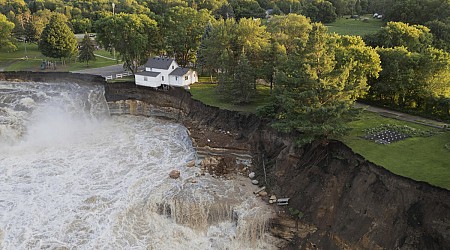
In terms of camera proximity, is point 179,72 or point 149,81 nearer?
point 179,72

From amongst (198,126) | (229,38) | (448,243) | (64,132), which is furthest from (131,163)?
(448,243)

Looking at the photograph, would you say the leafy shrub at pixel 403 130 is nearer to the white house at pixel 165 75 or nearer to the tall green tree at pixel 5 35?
the white house at pixel 165 75

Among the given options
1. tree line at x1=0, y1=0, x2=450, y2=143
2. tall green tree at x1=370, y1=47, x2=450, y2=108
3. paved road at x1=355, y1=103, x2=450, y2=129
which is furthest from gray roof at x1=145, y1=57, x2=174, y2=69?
tall green tree at x1=370, y1=47, x2=450, y2=108

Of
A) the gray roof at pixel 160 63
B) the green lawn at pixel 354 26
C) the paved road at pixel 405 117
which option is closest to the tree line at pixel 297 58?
the paved road at pixel 405 117

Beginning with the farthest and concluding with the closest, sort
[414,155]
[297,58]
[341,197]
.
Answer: [297,58] < [414,155] < [341,197]

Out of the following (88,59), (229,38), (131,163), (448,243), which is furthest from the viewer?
(88,59)

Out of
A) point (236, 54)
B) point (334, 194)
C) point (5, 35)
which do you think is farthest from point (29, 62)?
point (334, 194)

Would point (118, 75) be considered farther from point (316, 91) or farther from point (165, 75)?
point (316, 91)

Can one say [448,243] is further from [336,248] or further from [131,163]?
[131,163]
